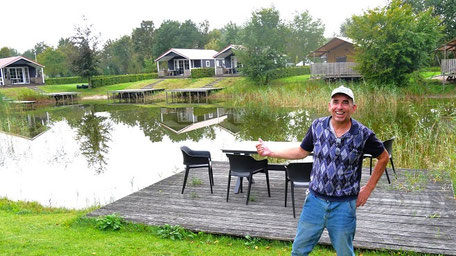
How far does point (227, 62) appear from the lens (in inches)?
1709

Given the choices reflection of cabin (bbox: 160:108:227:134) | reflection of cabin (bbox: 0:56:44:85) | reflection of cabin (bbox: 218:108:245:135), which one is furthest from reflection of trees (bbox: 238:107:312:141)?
reflection of cabin (bbox: 0:56:44:85)

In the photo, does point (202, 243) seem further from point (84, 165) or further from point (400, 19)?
point (400, 19)

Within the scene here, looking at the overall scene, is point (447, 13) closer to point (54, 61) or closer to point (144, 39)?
point (144, 39)

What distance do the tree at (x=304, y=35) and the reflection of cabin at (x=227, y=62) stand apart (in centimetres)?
1255

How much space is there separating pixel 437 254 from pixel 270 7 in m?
33.1

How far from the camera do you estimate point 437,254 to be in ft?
13.4

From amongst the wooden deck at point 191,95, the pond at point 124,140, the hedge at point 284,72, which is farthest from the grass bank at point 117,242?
the hedge at point 284,72

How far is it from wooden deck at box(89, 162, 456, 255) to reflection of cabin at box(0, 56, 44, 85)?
40.5m

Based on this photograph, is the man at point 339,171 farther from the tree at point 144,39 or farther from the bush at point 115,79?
the tree at point 144,39

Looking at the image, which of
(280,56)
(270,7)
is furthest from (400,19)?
(270,7)

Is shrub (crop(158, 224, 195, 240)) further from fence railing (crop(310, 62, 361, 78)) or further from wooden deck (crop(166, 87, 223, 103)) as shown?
wooden deck (crop(166, 87, 223, 103))

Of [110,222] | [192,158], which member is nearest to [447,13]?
[192,158]

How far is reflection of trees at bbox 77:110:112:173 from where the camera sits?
1166 centimetres

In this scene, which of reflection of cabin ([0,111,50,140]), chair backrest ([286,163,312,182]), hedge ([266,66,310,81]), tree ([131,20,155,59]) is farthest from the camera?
tree ([131,20,155,59])
